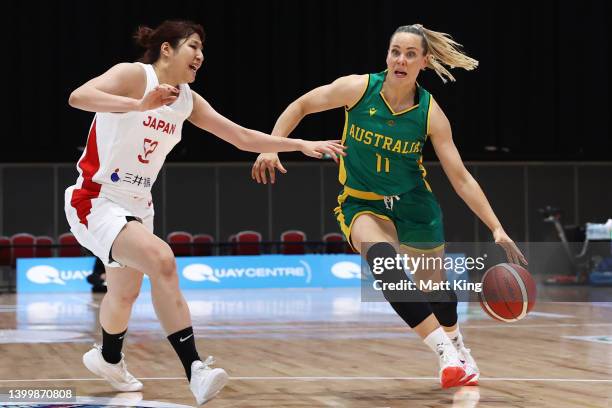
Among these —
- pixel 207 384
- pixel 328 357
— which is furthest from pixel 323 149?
pixel 328 357

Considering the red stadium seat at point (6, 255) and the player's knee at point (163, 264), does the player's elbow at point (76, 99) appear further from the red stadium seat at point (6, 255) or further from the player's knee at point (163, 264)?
the red stadium seat at point (6, 255)

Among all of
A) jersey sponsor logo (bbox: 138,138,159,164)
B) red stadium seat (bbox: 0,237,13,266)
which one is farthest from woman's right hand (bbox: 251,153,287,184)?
red stadium seat (bbox: 0,237,13,266)

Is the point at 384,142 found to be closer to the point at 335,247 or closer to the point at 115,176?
the point at 115,176

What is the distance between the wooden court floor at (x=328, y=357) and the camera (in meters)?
4.93

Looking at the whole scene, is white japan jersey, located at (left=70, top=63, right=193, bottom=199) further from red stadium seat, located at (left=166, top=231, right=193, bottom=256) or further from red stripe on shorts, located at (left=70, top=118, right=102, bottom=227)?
red stadium seat, located at (left=166, top=231, right=193, bottom=256)

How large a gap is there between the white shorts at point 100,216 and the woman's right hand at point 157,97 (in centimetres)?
67

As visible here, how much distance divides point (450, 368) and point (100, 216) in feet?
6.52

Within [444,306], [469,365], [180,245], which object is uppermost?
[444,306]

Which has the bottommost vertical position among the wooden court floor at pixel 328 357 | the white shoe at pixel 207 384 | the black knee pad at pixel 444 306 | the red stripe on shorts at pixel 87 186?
the wooden court floor at pixel 328 357

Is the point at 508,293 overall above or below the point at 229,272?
above

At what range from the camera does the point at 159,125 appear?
4.82 m

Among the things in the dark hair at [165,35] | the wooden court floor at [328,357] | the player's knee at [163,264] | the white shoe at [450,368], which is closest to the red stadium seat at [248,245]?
the wooden court floor at [328,357]

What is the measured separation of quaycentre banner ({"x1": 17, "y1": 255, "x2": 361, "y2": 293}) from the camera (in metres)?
17.9

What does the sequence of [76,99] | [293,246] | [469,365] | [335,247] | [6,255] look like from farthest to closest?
[335,247] → [293,246] → [6,255] → [469,365] → [76,99]
